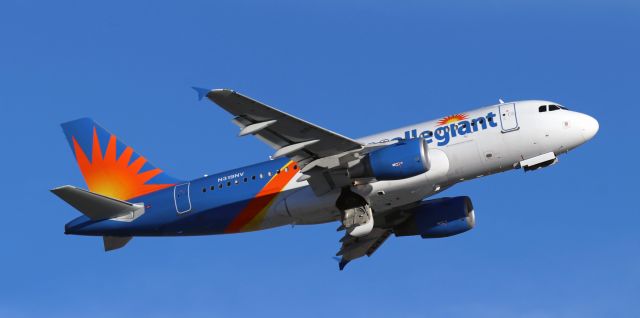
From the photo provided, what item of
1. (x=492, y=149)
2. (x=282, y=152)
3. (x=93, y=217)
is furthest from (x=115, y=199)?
(x=492, y=149)

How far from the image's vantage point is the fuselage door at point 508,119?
155 ft

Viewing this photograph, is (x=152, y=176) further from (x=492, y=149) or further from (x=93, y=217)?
(x=492, y=149)

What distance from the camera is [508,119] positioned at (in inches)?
1865

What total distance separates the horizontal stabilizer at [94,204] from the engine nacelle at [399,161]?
11.8 metres

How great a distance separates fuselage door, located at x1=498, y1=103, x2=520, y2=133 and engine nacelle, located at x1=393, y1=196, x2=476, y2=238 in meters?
6.44

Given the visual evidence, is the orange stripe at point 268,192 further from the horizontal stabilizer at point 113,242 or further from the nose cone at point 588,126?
the nose cone at point 588,126

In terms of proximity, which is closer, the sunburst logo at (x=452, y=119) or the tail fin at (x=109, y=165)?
the sunburst logo at (x=452, y=119)

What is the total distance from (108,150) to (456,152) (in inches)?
720

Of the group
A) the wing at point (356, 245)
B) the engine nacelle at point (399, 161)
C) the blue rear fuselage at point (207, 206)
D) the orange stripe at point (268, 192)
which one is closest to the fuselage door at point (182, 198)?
the blue rear fuselage at point (207, 206)

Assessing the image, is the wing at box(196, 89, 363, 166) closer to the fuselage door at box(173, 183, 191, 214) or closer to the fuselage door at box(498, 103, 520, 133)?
the fuselage door at box(173, 183, 191, 214)

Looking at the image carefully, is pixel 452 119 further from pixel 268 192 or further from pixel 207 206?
pixel 207 206

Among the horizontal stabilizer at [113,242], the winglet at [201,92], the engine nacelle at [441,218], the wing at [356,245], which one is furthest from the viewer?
the wing at [356,245]

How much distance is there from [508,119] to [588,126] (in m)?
3.49

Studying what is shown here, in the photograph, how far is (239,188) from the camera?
4975cm
